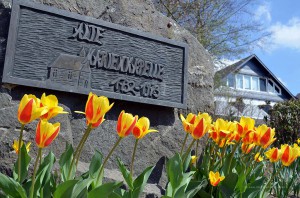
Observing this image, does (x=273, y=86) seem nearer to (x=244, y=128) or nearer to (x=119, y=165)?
(x=244, y=128)

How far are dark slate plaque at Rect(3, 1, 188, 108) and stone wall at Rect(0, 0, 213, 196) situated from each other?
0.08m

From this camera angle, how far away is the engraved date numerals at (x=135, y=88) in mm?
2993

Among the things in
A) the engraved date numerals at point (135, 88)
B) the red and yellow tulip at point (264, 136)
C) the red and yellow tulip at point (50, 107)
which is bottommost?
the red and yellow tulip at point (264, 136)

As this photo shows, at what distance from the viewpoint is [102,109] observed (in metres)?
1.61

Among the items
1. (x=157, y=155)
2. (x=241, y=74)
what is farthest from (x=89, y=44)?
(x=241, y=74)

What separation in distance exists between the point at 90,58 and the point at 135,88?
441 mm

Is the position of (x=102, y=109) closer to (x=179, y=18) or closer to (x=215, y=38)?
(x=179, y=18)

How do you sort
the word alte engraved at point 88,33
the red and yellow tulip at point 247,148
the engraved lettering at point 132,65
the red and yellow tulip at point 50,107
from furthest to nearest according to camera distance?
the engraved lettering at point 132,65 < the word alte engraved at point 88,33 < the red and yellow tulip at point 247,148 < the red and yellow tulip at point 50,107

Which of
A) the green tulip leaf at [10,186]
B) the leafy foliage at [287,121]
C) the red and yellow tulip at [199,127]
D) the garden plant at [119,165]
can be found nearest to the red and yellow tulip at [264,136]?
the garden plant at [119,165]

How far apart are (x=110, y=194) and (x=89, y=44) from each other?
1507 millimetres

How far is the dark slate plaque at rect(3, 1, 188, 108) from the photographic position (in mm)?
2605

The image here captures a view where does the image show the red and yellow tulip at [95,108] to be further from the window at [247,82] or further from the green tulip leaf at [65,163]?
the window at [247,82]

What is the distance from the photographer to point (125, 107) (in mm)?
3053

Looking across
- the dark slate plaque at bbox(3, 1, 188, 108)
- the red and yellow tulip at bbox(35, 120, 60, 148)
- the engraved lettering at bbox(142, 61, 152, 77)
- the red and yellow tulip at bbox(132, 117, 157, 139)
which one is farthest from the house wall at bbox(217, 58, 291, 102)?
the red and yellow tulip at bbox(35, 120, 60, 148)
